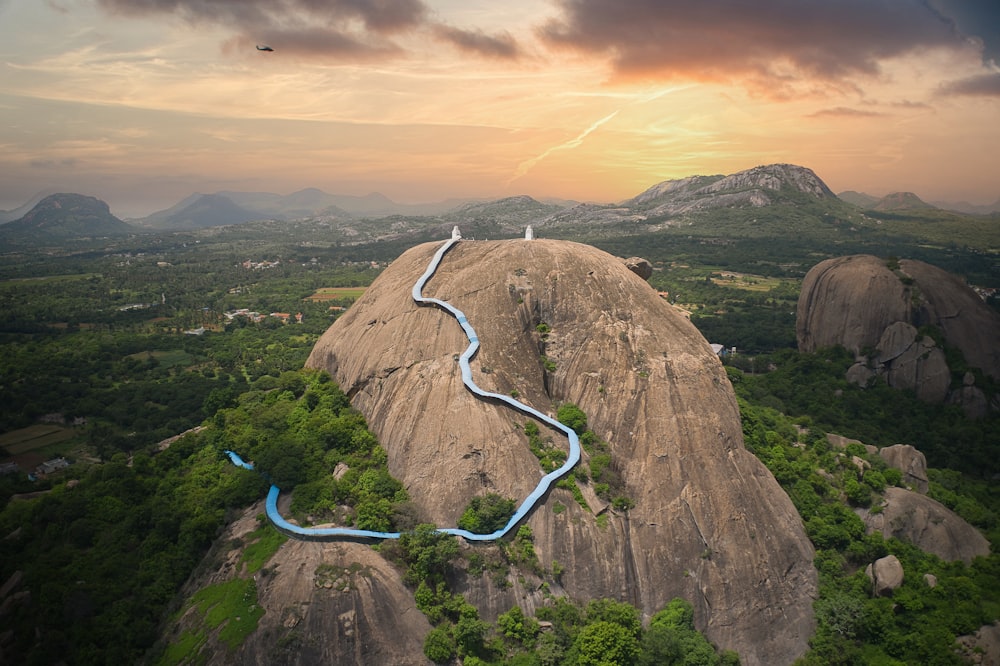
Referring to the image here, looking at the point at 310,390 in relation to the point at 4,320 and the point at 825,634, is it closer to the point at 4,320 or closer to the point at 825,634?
the point at 825,634

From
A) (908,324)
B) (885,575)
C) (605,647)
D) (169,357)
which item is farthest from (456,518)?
(169,357)

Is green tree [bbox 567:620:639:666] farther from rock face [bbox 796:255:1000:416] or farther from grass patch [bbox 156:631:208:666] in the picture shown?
rock face [bbox 796:255:1000:416]

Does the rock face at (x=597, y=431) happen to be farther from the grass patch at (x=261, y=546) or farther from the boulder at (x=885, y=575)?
the grass patch at (x=261, y=546)

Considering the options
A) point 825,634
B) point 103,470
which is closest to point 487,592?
point 825,634

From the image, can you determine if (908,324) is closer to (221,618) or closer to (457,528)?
(457,528)

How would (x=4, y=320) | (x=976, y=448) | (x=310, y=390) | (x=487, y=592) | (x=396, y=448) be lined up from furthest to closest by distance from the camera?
(x=4, y=320) < (x=976, y=448) < (x=310, y=390) < (x=396, y=448) < (x=487, y=592)

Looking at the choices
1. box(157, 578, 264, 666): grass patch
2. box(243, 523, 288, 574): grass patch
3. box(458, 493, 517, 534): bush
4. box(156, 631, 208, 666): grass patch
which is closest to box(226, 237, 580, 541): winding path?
box(458, 493, 517, 534): bush
